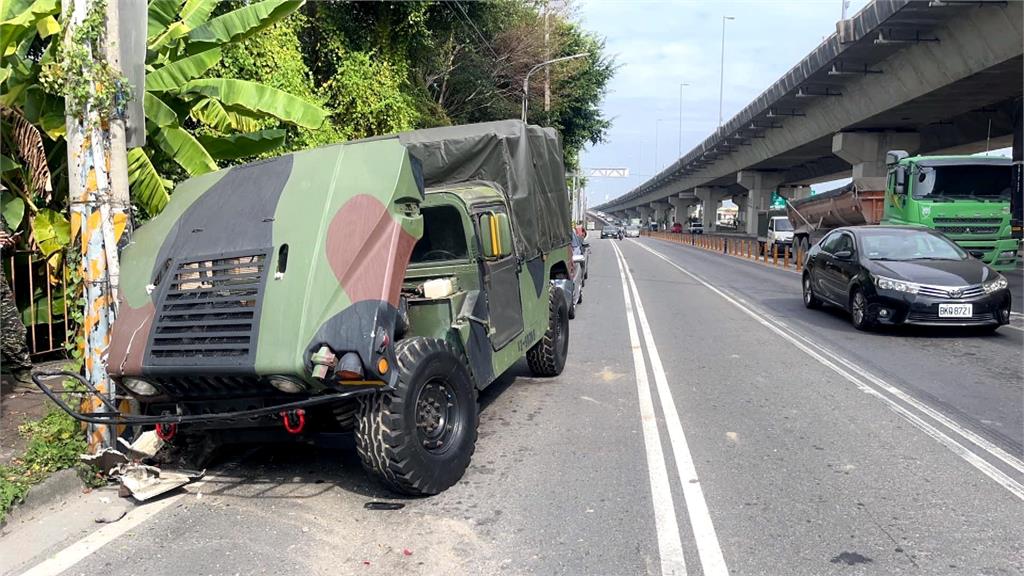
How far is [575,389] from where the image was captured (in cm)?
799

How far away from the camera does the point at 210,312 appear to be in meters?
4.62

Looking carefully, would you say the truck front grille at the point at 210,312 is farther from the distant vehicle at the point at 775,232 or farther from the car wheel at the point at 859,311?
the distant vehicle at the point at 775,232

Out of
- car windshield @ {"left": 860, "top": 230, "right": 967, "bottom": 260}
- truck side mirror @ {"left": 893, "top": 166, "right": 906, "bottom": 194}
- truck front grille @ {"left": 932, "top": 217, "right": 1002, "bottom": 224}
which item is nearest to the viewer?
car windshield @ {"left": 860, "top": 230, "right": 967, "bottom": 260}

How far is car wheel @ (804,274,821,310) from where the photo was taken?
1423 centimetres

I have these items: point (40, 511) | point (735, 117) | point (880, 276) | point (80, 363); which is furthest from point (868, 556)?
point (735, 117)

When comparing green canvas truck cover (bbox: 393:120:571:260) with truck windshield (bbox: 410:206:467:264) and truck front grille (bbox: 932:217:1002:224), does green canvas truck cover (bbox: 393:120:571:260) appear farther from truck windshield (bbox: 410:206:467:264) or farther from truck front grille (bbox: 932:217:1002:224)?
truck front grille (bbox: 932:217:1002:224)

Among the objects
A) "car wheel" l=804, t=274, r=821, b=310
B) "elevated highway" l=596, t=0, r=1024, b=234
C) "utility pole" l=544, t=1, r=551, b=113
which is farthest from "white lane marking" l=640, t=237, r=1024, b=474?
"utility pole" l=544, t=1, r=551, b=113

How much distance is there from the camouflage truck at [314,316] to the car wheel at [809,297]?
9992mm

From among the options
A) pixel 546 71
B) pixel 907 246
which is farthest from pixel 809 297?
pixel 546 71

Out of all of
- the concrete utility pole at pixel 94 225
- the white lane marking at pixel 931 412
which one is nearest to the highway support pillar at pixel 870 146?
the white lane marking at pixel 931 412

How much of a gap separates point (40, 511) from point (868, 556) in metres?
4.73

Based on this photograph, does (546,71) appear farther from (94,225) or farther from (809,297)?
(94,225)

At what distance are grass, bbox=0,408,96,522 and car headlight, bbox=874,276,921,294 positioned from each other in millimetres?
9792

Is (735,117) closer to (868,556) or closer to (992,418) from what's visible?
(992,418)
